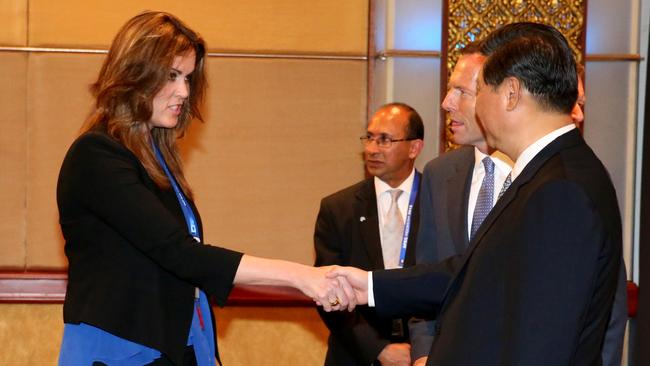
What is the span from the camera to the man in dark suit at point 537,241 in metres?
1.99

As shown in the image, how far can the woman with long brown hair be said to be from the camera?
2701mm

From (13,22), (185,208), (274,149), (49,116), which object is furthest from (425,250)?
(13,22)

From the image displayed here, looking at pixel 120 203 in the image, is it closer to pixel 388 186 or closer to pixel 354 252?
pixel 354 252

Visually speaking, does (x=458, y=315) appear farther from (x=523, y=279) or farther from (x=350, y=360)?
(x=350, y=360)

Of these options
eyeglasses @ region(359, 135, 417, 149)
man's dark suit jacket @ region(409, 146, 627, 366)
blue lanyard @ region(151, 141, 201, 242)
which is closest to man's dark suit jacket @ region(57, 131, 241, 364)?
blue lanyard @ region(151, 141, 201, 242)

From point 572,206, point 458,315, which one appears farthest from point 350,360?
point 572,206

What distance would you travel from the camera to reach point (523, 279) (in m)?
→ 2.02

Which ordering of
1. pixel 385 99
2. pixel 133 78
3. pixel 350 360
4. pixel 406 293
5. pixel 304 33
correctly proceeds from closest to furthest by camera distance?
pixel 133 78 → pixel 406 293 → pixel 350 360 → pixel 385 99 → pixel 304 33

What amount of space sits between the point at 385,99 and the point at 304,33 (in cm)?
67

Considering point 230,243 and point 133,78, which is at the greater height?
point 133,78

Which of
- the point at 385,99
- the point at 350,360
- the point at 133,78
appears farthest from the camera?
the point at 385,99

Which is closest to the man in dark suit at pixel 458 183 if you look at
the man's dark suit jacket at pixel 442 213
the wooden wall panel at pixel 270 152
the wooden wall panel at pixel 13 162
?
the man's dark suit jacket at pixel 442 213

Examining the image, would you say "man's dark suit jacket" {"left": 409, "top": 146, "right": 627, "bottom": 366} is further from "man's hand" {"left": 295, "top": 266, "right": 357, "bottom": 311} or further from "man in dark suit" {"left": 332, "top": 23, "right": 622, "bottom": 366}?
"man in dark suit" {"left": 332, "top": 23, "right": 622, "bottom": 366}

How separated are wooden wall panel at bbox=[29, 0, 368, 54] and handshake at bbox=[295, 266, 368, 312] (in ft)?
7.48
